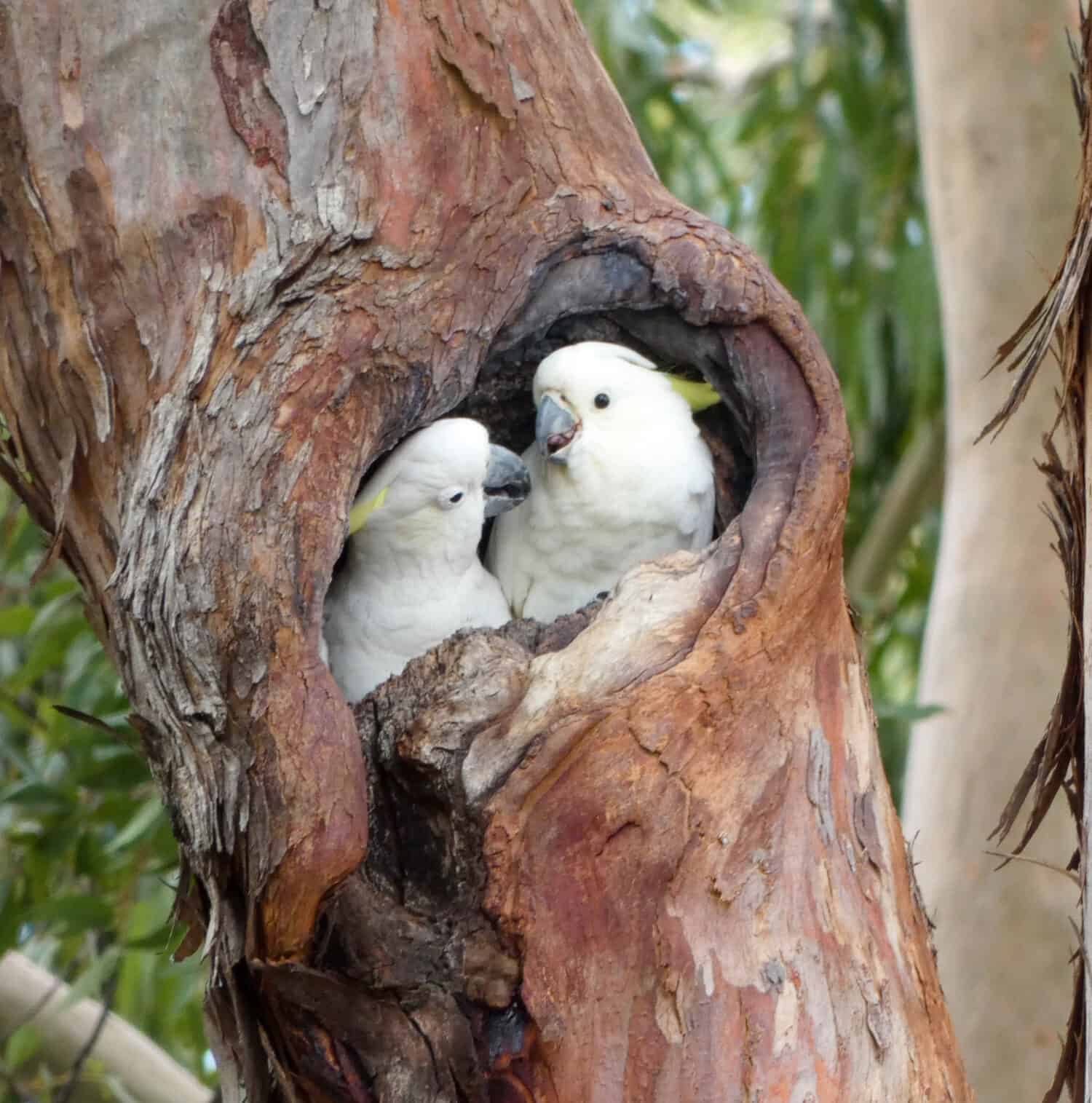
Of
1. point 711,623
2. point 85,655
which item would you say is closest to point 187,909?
point 711,623

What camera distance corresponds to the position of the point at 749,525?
154 centimetres

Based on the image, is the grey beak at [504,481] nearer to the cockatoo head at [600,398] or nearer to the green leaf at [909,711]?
the cockatoo head at [600,398]

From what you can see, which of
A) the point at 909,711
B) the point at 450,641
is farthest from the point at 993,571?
the point at 450,641

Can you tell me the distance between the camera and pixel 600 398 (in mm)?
1984

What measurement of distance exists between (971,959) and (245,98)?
6.23 ft

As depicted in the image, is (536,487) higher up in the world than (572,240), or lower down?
lower down

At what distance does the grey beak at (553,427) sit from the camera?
2002 millimetres

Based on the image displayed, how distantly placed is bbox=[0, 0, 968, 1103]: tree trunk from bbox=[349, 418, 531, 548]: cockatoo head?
194mm

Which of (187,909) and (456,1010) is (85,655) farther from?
(456,1010)

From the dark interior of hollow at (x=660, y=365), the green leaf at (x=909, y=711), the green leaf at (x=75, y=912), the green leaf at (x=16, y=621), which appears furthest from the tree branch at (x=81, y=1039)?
the green leaf at (x=909, y=711)

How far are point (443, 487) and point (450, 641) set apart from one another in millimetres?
405

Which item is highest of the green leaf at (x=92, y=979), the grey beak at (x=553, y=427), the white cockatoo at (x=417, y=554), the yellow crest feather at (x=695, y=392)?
the yellow crest feather at (x=695, y=392)

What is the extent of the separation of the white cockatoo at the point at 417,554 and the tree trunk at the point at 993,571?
3.15ft

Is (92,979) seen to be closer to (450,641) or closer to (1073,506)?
(450,641)
